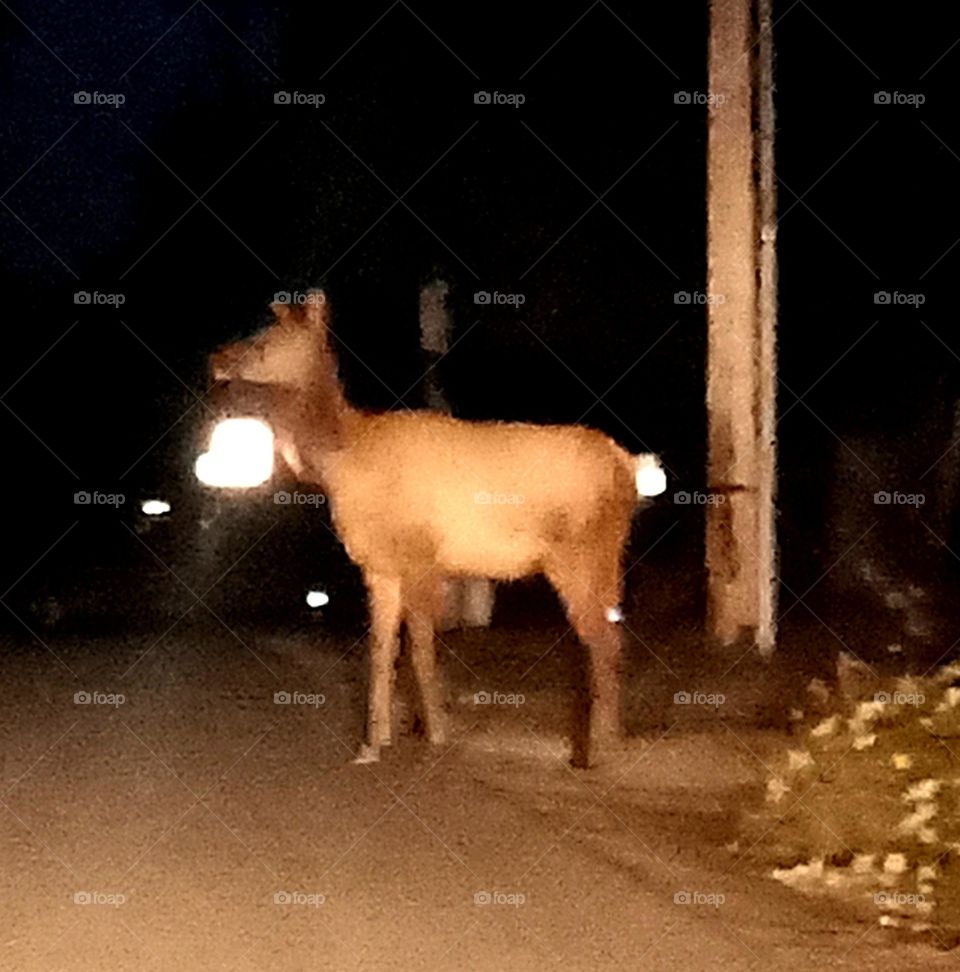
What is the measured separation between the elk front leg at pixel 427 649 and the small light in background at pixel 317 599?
15.7 ft

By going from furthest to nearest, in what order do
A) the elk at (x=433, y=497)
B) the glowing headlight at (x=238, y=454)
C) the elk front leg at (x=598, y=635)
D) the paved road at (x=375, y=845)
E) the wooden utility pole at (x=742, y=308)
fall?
the wooden utility pole at (x=742, y=308), the elk front leg at (x=598, y=635), the elk at (x=433, y=497), the glowing headlight at (x=238, y=454), the paved road at (x=375, y=845)

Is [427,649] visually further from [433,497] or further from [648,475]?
[648,475]

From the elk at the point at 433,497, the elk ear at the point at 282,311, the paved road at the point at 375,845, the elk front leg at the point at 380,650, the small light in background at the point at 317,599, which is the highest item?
the small light in background at the point at 317,599

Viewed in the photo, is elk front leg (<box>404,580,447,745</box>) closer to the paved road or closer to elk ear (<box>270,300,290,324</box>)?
the paved road

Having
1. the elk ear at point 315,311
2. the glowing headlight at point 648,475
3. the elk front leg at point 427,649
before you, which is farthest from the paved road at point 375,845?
the elk ear at point 315,311

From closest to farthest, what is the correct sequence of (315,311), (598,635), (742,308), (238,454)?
(238,454)
(315,311)
(598,635)
(742,308)

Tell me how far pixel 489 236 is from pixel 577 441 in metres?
5.12

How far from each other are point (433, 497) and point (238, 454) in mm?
965

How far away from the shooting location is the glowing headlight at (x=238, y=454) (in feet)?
20.5

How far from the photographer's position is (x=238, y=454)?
6.27 metres

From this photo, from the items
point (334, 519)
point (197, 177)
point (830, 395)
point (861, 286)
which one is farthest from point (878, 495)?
point (197, 177)

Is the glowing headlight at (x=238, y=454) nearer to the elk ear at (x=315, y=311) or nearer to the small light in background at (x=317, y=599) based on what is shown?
the elk ear at (x=315, y=311)

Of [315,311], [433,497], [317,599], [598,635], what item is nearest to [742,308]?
[598,635]

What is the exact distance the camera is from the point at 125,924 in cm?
444
